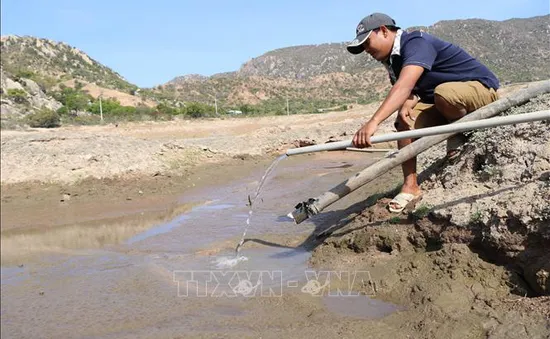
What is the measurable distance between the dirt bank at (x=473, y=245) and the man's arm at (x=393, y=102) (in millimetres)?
811

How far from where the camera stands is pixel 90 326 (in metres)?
2.78

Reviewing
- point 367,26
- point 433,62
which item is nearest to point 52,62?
point 367,26

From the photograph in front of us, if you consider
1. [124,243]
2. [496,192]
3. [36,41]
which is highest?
[36,41]

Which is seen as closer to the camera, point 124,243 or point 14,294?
point 14,294

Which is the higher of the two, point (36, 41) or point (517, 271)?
point (36, 41)

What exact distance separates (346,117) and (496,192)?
1974cm

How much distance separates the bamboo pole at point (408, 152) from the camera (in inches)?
146

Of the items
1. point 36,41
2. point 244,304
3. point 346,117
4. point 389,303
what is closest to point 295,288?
point 244,304

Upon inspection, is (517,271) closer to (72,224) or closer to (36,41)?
(72,224)

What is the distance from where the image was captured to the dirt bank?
98.3 inches

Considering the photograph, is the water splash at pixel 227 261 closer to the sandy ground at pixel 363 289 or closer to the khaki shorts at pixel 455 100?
the sandy ground at pixel 363 289

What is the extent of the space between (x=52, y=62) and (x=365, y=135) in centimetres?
4808

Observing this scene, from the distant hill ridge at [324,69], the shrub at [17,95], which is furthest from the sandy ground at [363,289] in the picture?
the distant hill ridge at [324,69]

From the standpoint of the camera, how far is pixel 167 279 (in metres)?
3.59
